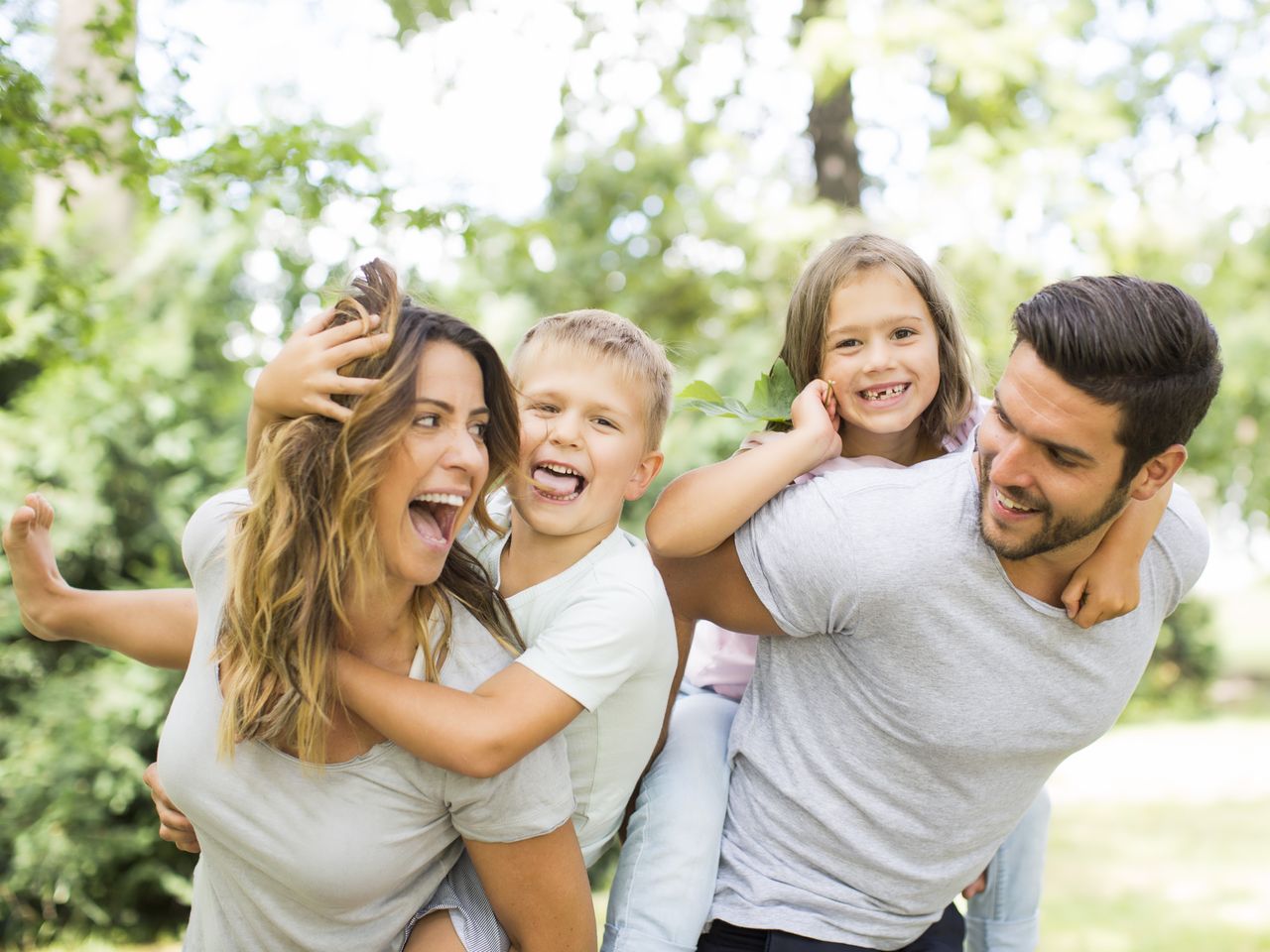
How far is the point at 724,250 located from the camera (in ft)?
34.8

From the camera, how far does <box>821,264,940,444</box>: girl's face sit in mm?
3055

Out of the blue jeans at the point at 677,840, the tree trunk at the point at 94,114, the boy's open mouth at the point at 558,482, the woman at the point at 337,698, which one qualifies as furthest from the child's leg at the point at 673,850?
the tree trunk at the point at 94,114

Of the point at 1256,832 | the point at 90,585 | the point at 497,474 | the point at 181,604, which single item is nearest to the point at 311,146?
the point at 181,604

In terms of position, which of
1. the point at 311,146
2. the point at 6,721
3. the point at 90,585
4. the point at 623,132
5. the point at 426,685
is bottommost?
the point at 6,721

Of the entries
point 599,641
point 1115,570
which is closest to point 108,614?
point 599,641

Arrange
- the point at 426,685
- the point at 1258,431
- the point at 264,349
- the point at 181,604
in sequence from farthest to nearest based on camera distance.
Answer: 1. the point at 1258,431
2. the point at 264,349
3. the point at 181,604
4. the point at 426,685

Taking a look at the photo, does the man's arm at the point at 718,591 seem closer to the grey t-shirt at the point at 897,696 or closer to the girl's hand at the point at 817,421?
the grey t-shirt at the point at 897,696

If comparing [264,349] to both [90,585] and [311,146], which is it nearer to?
[90,585]

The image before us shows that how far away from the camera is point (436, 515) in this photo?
2.38 meters

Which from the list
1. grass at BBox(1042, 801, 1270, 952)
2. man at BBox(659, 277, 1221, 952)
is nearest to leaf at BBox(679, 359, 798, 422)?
man at BBox(659, 277, 1221, 952)

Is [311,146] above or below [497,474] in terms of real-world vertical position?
above

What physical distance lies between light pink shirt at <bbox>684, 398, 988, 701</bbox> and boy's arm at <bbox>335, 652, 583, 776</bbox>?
2.92ft

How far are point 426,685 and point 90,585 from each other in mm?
5175

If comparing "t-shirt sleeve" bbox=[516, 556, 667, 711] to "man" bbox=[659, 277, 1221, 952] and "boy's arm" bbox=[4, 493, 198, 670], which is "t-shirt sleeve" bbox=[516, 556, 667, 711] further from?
"boy's arm" bbox=[4, 493, 198, 670]
